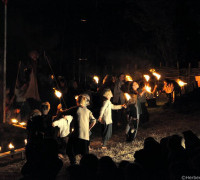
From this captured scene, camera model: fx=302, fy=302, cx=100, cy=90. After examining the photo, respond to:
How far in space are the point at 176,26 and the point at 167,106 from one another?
36.2 feet

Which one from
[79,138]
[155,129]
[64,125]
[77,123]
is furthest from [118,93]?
[79,138]

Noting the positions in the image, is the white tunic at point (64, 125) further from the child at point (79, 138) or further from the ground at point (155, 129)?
the child at point (79, 138)

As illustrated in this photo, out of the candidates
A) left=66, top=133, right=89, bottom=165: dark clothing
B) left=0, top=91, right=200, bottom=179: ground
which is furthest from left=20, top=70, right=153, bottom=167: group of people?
left=0, top=91, right=200, bottom=179: ground

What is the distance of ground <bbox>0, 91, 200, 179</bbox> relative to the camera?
25.9 feet

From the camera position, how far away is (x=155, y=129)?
36.8 feet

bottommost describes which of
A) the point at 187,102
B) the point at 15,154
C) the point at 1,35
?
the point at 15,154

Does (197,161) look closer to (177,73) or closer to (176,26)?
(177,73)

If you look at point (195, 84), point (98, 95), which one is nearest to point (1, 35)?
point (98, 95)

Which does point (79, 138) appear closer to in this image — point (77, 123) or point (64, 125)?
point (77, 123)

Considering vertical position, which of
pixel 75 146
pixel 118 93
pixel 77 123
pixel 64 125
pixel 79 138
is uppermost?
pixel 118 93

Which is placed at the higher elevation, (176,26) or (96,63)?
(176,26)

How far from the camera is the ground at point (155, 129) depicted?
7.89 metres

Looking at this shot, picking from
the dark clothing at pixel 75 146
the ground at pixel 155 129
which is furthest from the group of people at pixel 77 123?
the ground at pixel 155 129

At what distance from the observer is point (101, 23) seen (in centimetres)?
2569
